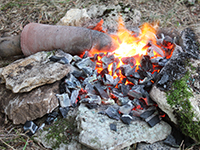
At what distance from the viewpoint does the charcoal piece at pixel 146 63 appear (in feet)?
8.73

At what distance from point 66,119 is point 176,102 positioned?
4.52 ft

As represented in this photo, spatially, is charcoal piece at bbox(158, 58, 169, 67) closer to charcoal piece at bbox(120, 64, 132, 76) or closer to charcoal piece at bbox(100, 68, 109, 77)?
charcoal piece at bbox(120, 64, 132, 76)

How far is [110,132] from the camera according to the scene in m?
1.90

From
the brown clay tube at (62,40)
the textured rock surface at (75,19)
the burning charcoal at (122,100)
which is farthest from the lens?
the textured rock surface at (75,19)

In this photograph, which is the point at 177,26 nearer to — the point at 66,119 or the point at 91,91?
the point at 91,91

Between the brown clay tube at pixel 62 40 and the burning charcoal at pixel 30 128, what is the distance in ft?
4.25

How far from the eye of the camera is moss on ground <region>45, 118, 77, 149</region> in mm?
1995

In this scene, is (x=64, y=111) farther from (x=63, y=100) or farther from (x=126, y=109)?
(x=126, y=109)

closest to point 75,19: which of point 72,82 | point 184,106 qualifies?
point 72,82

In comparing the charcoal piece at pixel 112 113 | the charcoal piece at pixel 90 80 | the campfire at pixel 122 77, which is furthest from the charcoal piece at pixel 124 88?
the charcoal piece at pixel 90 80

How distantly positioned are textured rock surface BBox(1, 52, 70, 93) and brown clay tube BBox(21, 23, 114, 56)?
352mm

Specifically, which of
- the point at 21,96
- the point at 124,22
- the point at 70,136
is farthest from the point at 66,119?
the point at 124,22

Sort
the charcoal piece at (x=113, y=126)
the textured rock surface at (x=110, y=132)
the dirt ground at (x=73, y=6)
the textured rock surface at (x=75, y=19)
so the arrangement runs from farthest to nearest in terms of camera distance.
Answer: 1. the dirt ground at (x=73, y=6)
2. the textured rock surface at (x=75, y=19)
3. the charcoal piece at (x=113, y=126)
4. the textured rock surface at (x=110, y=132)

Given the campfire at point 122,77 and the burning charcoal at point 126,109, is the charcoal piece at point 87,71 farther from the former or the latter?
the burning charcoal at point 126,109
